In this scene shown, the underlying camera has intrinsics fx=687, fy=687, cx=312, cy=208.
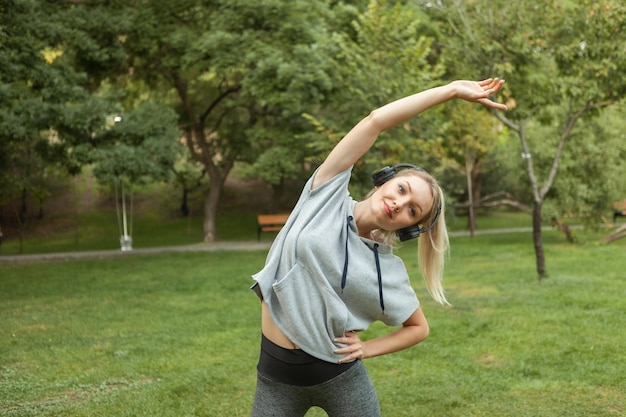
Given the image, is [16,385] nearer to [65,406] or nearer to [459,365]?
[65,406]

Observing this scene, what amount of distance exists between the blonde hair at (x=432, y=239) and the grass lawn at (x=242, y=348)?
111 inches

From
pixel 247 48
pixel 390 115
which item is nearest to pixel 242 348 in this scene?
pixel 390 115

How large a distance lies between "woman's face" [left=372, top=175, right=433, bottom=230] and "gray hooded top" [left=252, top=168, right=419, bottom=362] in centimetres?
9

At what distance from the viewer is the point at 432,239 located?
2.37 meters

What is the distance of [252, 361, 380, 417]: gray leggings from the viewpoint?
231 cm

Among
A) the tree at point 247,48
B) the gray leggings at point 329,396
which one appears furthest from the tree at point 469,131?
the gray leggings at point 329,396

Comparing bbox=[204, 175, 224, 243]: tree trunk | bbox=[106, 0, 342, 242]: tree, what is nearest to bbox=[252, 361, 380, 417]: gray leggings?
bbox=[106, 0, 342, 242]: tree

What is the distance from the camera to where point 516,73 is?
1023cm

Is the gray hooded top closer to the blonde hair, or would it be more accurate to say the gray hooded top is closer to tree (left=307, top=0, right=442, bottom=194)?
the blonde hair

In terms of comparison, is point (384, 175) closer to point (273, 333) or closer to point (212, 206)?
point (273, 333)

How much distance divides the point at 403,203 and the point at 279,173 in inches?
551

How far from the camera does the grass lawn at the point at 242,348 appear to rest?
205 inches

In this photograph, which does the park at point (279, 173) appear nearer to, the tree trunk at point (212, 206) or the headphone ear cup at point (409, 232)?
the tree trunk at point (212, 206)

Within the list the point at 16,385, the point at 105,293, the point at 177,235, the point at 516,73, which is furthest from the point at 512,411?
the point at 177,235
